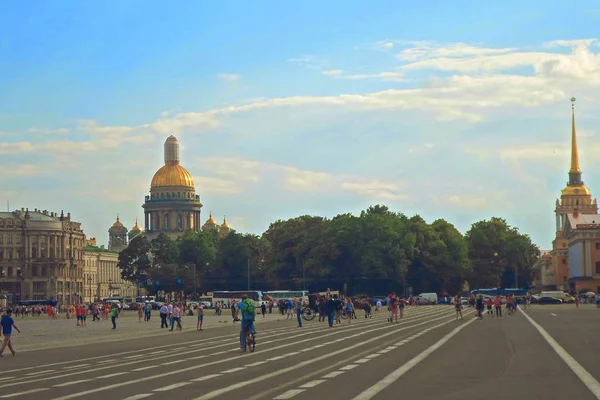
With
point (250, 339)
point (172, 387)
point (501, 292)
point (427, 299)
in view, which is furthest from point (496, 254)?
point (172, 387)

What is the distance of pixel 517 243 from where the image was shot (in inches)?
6944

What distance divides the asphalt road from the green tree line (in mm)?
104009

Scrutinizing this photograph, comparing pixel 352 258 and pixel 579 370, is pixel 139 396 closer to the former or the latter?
pixel 579 370

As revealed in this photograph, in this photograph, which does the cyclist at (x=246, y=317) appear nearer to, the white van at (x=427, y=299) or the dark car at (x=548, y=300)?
the dark car at (x=548, y=300)

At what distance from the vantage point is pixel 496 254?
17800 centimetres

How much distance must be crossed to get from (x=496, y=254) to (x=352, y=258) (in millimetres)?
38499

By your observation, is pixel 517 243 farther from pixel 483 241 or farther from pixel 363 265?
pixel 363 265

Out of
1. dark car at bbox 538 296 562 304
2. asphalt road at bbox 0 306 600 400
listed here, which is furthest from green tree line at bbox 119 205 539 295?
asphalt road at bbox 0 306 600 400

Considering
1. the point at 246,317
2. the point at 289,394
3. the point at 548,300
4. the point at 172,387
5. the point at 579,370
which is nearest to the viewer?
the point at 289,394

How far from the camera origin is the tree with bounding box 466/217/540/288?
569ft

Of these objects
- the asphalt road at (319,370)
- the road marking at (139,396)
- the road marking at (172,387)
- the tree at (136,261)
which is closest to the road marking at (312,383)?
the asphalt road at (319,370)

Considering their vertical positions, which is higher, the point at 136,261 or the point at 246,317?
the point at 136,261

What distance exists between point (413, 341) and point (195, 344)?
7.51m

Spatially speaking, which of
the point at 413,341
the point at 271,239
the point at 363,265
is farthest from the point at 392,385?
the point at 271,239
